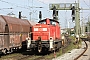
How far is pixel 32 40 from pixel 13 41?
1877 mm

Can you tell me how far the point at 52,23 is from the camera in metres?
25.2

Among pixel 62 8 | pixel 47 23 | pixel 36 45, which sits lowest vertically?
pixel 36 45

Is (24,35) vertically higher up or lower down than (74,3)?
lower down

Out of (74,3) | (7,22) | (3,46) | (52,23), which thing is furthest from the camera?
(74,3)

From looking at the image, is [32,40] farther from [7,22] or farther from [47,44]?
[7,22]

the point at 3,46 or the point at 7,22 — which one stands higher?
the point at 7,22

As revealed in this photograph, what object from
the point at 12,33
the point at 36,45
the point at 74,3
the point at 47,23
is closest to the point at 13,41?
the point at 12,33

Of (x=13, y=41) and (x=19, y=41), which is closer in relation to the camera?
(x=13, y=41)

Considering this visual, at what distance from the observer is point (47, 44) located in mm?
22562

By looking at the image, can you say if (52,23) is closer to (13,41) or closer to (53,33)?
(53,33)

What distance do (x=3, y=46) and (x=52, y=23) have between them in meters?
6.87

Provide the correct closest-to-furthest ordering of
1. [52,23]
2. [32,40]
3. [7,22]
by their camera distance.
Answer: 1. [7,22]
2. [32,40]
3. [52,23]

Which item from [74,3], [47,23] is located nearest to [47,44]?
[47,23]

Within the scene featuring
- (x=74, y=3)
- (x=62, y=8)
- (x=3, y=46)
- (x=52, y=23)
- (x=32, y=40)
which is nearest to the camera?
(x=3, y=46)
